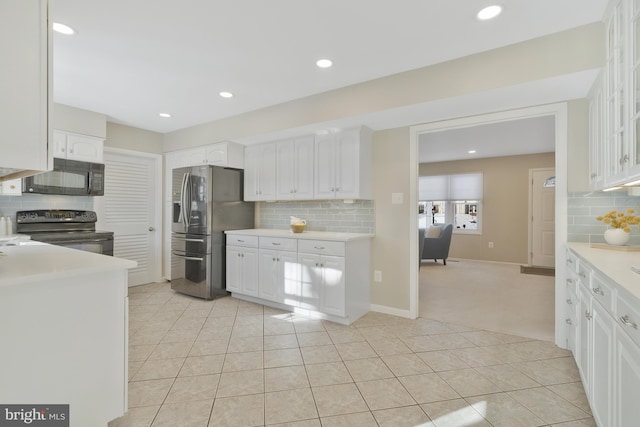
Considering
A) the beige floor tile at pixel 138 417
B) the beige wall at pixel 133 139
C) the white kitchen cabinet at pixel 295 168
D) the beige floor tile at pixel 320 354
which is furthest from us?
the beige wall at pixel 133 139

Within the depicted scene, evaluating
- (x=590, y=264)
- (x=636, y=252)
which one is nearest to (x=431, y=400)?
(x=590, y=264)

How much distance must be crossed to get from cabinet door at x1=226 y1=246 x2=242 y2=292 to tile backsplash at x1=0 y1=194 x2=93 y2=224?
1.98 m

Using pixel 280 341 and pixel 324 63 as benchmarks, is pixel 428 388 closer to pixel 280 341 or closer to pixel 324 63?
pixel 280 341

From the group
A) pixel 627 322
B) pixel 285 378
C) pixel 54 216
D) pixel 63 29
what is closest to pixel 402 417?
pixel 285 378

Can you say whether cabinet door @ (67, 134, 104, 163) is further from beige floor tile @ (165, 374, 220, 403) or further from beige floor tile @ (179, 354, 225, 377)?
beige floor tile @ (165, 374, 220, 403)

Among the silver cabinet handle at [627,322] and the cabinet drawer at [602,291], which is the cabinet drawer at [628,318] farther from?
the cabinet drawer at [602,291]

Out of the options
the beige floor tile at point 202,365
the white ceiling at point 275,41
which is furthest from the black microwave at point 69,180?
the beige floor tile at point 202,365

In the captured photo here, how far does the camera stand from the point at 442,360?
2389 mm

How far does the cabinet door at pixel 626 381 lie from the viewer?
1.04 metres

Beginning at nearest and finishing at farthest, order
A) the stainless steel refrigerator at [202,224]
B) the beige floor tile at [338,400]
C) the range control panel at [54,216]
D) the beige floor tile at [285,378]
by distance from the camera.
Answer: the beige floor tile at [338,400] → the beige floor tile at [285,378] → the range control panel at [54,216] → the stainless steel refrigerator at [202,224]

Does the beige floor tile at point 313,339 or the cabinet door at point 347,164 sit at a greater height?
the cabinet door at point 347,164

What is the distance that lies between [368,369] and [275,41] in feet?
8.33

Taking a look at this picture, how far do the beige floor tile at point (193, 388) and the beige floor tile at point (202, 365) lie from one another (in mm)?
60

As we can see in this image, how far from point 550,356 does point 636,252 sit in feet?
3.29
